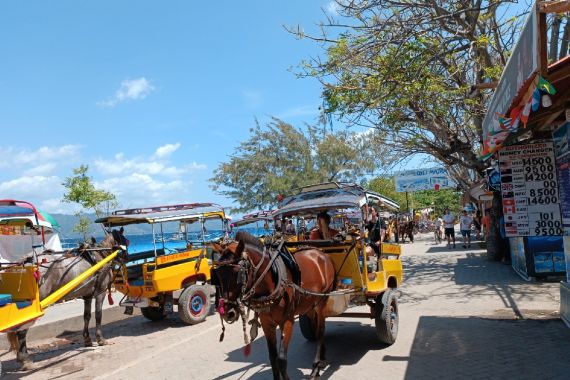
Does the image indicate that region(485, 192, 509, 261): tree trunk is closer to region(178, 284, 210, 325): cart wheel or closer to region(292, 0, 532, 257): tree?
region(292, 0, 532, 257): tree

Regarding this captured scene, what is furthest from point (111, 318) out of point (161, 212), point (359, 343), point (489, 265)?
point (489, 265)

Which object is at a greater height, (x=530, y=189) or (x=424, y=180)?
(x=424, y=180)

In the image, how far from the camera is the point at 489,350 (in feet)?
20.9

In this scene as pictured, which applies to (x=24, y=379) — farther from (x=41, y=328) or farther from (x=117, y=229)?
(x=117, y=229)

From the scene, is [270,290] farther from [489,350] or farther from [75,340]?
[75,340]

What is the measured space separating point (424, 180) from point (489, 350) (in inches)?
999

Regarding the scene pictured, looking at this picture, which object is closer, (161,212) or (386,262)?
(386,262)

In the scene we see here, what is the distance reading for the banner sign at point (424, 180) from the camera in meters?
30.1

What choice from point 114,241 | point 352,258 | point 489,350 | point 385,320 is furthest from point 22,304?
point 489,350

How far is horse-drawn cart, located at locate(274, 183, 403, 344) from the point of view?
6336 mm

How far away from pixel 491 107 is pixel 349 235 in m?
3.29

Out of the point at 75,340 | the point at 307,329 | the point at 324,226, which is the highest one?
the point at 324,226

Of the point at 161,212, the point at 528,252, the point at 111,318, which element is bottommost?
the point at 111,318

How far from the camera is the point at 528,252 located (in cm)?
1133
